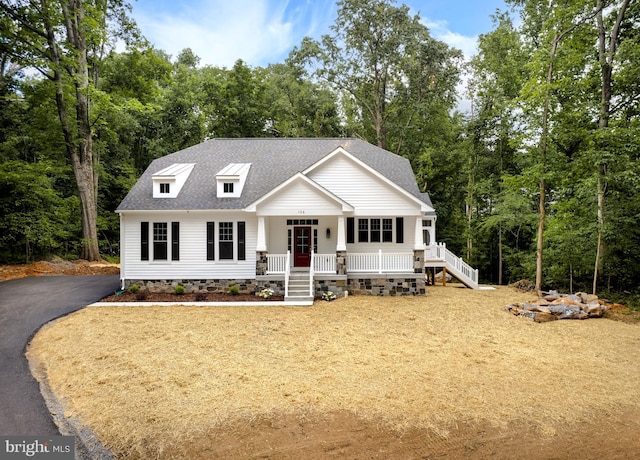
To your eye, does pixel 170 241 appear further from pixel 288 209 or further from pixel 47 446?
pixel 47 446

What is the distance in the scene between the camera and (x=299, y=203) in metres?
14.0

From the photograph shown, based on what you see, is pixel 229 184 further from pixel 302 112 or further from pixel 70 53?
pixel 302 112

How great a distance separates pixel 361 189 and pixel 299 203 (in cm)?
284

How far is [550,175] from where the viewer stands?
44.0 ft

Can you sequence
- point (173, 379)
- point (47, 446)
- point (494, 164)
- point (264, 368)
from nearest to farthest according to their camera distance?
1. point (47, 446)
2. point (173, 379)
3. point (264, 368)
4. point (494, 164)

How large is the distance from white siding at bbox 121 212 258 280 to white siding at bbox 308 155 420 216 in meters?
4.03

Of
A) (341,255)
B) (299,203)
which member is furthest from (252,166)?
(341,255)

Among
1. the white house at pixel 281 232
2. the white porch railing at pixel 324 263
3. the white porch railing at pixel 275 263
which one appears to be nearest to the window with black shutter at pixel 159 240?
the white house at pixel 281 232

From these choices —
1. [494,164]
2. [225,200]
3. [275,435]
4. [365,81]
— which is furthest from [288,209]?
[365,81]

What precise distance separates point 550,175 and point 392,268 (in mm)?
7156

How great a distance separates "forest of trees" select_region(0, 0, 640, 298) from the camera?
13.6 meters

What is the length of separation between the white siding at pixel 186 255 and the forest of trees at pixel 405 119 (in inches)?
274

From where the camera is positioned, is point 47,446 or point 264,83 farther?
point 264,83

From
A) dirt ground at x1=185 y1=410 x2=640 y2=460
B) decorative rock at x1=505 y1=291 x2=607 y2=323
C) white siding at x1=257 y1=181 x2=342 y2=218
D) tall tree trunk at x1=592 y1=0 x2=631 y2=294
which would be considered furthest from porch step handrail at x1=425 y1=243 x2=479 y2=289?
dirt ground at x1=185 y1=410 x2=640 y2=460
